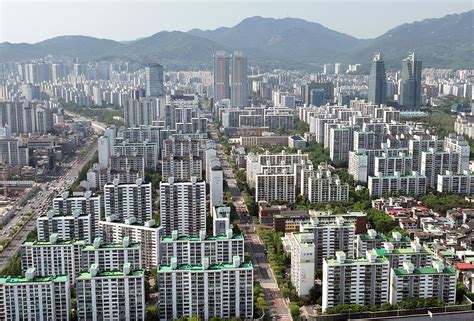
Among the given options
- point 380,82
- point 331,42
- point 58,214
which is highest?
point 331,42

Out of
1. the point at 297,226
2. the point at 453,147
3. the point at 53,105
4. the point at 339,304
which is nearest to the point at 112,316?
the point at 339,304

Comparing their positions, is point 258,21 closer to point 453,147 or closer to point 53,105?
point 53,105

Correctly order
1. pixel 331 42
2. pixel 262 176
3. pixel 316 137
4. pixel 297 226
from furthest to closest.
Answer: pixel 331 42 < pixel 316 137 < pixel 262 176 < pixel 297 226

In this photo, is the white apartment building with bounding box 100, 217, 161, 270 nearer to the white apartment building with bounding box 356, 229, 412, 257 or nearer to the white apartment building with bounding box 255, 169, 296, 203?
the white apartment building with bounding box 356, 229, 412, 257

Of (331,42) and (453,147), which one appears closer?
(453,147)


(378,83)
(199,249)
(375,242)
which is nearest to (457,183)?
(375,242)

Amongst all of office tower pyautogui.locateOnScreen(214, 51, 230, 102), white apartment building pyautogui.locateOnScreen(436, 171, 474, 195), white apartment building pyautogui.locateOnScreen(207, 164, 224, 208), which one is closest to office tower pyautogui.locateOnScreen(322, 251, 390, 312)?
white apartment building pyautogui.locateOnScreen(207, 164, 224, 208)

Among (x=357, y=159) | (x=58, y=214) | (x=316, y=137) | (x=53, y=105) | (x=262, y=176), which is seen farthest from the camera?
(x=53, y=105)
